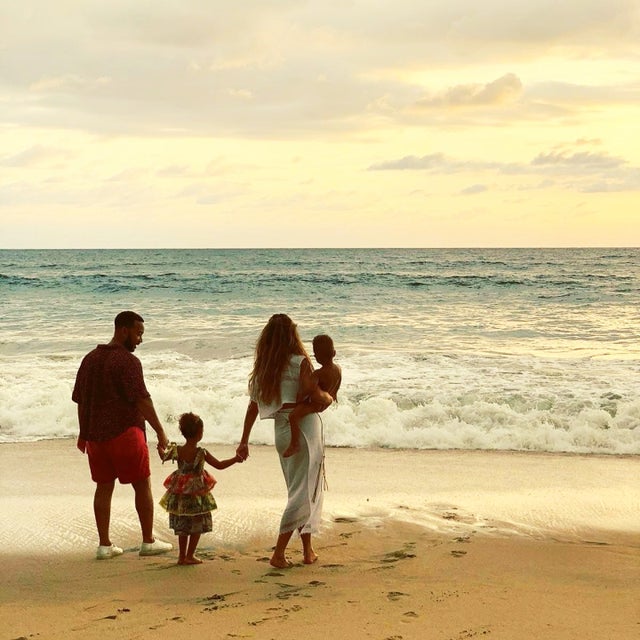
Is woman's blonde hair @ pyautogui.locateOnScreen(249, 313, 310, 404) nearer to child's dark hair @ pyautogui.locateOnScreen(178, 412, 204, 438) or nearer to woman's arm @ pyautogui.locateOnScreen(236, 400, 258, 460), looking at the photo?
woman's arm @ pyautogui.locateOnScreen(236, 400, 258, 460)

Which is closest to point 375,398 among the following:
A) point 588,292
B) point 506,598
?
point 506,598

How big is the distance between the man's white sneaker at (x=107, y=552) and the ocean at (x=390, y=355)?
14.1 feet

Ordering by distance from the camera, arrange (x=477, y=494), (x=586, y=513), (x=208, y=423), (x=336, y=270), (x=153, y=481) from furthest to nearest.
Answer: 1. (x=336, y=270)
2. (x=208, y=423)
3. (x=153, y=481)
4. (x=477, y=494)
5. (x=586, y=513)

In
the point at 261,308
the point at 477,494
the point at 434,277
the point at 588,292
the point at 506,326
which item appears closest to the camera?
the point at 477,494

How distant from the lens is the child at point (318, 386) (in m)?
4.99

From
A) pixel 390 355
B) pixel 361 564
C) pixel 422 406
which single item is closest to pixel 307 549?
pixel 361 564

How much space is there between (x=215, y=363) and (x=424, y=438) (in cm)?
615

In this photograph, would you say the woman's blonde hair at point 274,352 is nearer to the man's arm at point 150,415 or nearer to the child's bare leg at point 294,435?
the child's bare leg at point 294,435

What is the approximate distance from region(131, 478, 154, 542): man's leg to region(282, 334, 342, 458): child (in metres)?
0.94

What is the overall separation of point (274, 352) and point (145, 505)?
1.34 meters

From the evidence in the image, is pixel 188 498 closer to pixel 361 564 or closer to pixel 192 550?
pixel 192 550

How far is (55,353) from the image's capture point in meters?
17.0

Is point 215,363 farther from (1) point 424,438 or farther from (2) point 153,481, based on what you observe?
(2) point 153,481

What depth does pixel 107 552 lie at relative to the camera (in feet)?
17.2
